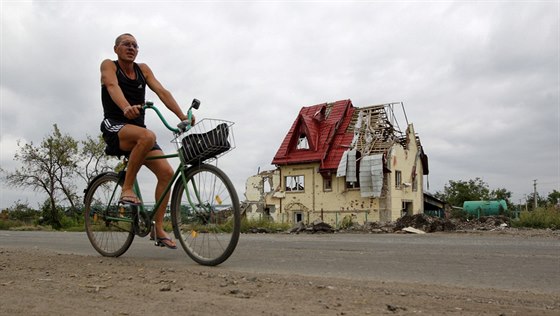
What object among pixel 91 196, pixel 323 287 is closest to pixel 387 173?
pixel 91 196

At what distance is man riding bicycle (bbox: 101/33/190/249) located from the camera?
4961 mm

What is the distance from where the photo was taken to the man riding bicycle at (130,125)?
4.96 metres

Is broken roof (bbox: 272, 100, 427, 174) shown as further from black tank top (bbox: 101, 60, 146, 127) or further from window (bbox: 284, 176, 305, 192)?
black tank top (bbox: 101, 60, 146, 127)

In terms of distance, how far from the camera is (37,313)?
101 inches

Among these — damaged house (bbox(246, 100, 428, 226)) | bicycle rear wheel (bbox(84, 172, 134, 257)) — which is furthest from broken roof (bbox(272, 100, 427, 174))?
bicycle rear wheel (bbox(84, 172, 134, 257))

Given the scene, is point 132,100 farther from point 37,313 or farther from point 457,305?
point 457,305

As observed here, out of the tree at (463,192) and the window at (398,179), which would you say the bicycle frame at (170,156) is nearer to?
the window at (398,179)

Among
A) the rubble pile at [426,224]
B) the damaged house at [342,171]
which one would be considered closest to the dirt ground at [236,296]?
the rubble pile at [426,224]

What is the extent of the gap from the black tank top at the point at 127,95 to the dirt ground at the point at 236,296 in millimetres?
1776

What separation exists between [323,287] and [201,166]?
77.9 inches

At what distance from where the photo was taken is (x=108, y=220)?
5691mm

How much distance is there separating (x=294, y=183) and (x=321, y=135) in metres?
4.05

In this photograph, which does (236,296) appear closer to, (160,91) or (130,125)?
(130,125)

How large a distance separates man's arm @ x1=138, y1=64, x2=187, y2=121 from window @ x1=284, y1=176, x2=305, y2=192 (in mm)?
31410
